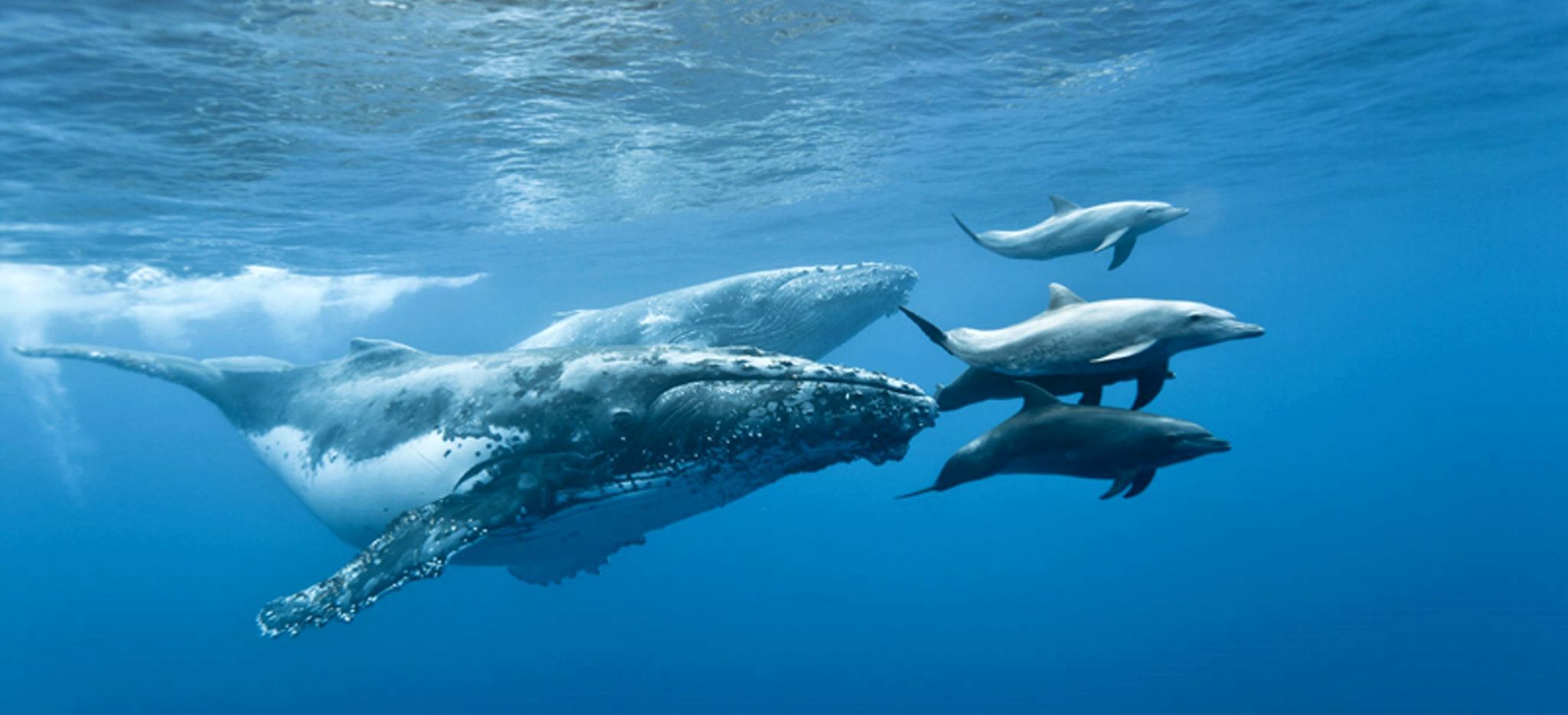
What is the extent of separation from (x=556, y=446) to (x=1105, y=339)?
3.46m

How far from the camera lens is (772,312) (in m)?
11.0

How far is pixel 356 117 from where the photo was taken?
49.4ft

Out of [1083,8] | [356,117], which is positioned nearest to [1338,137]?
[1083,8]

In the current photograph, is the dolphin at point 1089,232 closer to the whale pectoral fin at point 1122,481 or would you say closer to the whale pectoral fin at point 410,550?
the whale pectoral fin at point 1122,481

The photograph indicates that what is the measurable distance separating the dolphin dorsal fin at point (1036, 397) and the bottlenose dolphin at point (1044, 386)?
46mm

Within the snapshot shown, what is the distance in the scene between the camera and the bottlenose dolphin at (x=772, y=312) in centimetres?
1091

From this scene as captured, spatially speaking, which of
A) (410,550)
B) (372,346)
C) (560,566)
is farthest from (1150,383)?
(372,346)

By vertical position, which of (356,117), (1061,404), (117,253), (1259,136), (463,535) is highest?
(117,253)

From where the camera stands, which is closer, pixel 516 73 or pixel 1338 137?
pixel 516 73

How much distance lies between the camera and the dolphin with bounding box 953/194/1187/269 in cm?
672

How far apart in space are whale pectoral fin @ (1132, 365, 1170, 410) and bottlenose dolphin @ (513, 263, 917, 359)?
706 centimetres

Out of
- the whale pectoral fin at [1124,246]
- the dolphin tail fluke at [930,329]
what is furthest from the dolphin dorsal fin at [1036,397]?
the whale pectoral fin at [1124,246]

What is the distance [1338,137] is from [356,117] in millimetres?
26189

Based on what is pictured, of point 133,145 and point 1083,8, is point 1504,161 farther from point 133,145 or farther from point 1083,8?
point 133,145
